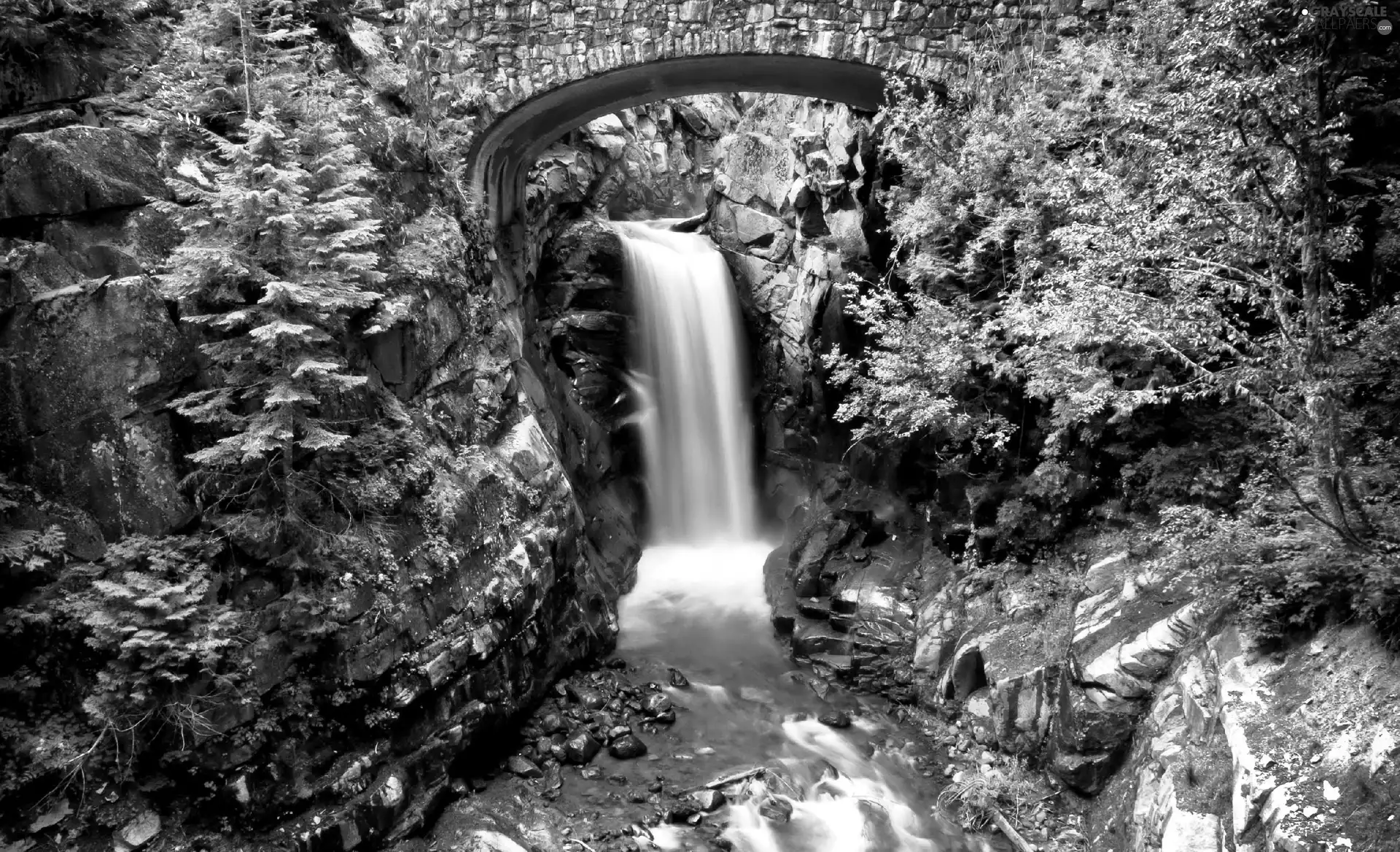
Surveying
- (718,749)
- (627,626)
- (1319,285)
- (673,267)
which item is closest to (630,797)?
(718,749)

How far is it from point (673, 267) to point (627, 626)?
8281 mm

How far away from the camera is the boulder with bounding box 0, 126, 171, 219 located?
6621mm

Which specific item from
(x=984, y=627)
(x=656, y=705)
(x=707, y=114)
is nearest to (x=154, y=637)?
(x=656, y=705)

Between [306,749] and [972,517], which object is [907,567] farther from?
[306,749]

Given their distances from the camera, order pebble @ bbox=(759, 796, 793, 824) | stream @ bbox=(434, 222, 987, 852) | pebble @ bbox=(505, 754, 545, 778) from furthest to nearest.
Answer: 1. pebble @ bbox=(505, 754, 545, 778)
2. pebble @ bbox=(759, 796, 793, 824)
3. stream @ bbox=(434, 222, 987, 852)

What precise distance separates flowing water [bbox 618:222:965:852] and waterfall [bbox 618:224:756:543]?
0.03m

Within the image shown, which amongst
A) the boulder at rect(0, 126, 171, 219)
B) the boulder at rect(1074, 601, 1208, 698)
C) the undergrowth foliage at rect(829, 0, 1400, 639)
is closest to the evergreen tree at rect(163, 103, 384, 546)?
the boulder at rect(0, 126, 171, 219)

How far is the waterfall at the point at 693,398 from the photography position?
16594mm

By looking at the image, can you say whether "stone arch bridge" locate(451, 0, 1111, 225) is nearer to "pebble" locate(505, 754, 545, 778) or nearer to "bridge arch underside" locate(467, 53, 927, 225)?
"bridge arch underside" locate(467, 53, 927, 225)

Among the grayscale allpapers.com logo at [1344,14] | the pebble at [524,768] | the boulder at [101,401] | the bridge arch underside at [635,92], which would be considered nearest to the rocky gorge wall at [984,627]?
the bridge arch underside at [635,92]

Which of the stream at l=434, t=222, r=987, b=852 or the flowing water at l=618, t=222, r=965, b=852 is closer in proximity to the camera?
the stream at l=434, t=222, r=987, b=852

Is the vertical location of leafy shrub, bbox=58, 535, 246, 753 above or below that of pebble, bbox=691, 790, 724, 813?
above

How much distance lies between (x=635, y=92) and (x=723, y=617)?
8809 millimetres

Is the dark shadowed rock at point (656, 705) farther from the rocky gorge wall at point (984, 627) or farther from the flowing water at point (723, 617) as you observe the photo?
the rocky gorge wall at point (984, 627)
